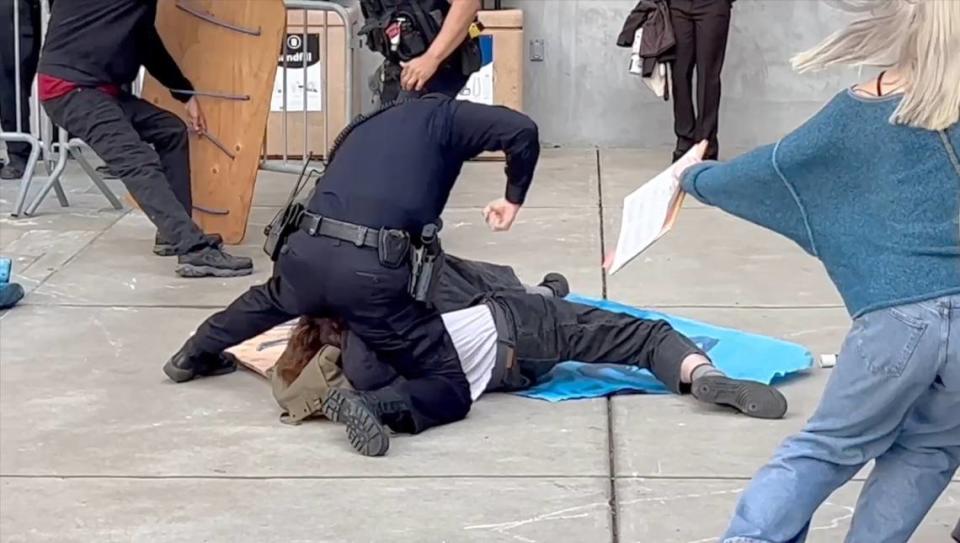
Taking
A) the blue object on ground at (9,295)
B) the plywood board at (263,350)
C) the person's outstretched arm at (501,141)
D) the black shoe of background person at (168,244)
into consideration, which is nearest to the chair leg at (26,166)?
the black shoe of background person at (168,244)

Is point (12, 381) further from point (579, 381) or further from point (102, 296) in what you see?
point (579, 381)

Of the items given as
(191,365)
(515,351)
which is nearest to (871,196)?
(515,351)

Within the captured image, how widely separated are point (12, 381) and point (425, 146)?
180 centimetres

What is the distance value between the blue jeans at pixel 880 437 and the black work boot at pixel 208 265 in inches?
166

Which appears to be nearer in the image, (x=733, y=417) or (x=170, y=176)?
(x=733, y=417)

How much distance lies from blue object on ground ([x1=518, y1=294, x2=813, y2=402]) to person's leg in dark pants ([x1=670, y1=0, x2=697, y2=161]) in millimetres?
4111

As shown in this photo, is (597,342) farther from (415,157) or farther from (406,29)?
(406,29)

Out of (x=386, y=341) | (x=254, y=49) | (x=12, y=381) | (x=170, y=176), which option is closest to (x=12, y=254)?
(x=170, y=176)

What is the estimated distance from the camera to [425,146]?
192 inches

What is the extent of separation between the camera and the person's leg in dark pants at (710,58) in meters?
9.57

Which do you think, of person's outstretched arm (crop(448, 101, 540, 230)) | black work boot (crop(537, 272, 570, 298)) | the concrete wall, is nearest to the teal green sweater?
person's outstretched arm (crop(448, 101, 540, 230))

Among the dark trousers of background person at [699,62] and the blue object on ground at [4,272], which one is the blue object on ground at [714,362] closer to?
the blue object on ground at [4,272]

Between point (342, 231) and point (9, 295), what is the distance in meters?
2.30

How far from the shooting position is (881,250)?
3.29 meters
